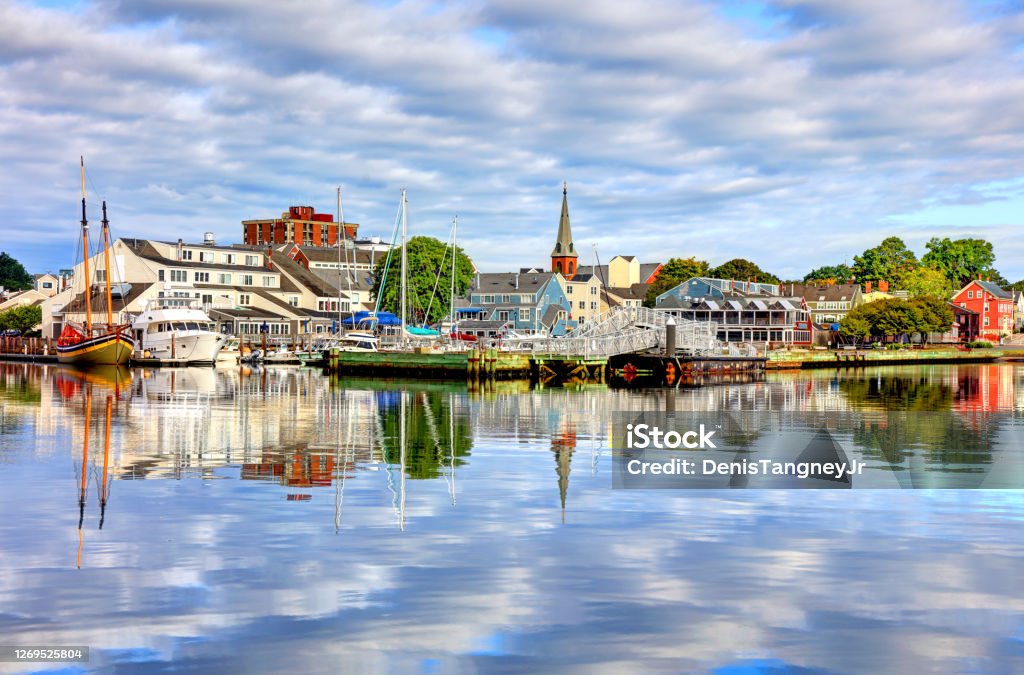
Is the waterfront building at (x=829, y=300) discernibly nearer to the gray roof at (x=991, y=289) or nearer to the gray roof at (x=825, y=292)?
the gray roof at (x=825, y=292)

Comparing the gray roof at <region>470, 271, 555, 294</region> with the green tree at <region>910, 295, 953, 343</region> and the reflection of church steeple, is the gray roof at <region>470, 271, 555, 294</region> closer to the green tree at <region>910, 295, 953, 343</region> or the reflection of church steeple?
the green tree at <region>910, 295, 953, 343</region>

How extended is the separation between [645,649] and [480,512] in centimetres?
876

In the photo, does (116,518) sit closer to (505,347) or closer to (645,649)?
(645,649)

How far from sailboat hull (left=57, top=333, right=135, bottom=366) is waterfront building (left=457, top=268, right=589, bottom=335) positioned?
5538cm

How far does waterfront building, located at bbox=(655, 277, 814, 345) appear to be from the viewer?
132 metres

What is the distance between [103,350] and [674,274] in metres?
94.2

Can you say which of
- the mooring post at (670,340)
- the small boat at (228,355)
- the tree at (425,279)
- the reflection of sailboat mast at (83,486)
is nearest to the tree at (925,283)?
the tree at (425,279)

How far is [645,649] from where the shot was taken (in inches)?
489

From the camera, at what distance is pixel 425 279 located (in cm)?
12369

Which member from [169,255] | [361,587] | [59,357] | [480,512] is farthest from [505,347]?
[361,587]

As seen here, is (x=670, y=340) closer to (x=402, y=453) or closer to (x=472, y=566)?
(x=402, y=453)

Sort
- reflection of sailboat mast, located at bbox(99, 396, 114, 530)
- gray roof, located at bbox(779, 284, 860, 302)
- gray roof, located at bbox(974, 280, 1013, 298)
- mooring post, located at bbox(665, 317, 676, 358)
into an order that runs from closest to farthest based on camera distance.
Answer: reflection of sailboat mast, located at bbox(99, 396, 114, 530) → mooring post, located at bbox(665, 317, 676, 358) → gray roof, located at bbox(779, 284, 860, 302) → gray roof, located at bbox(974, 280, 1013, 298)

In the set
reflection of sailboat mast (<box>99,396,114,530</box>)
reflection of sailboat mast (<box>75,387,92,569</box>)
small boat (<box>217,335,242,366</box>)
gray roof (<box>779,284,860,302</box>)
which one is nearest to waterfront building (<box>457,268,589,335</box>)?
gray roof (<box>779,284,860,302</box>)

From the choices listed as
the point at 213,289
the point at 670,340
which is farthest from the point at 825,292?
the point at 213,289
